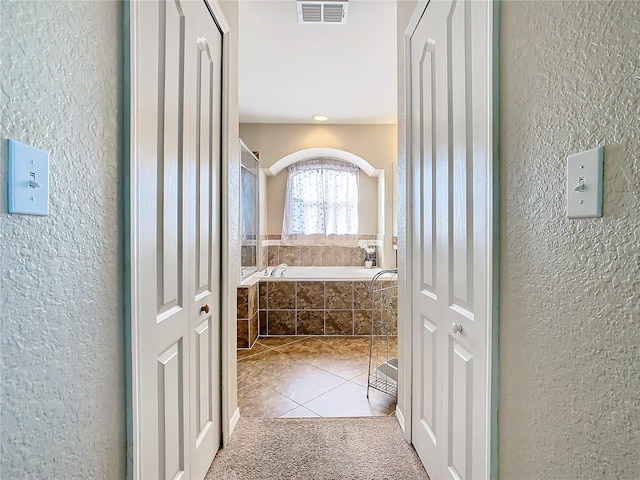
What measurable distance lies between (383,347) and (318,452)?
183 cm

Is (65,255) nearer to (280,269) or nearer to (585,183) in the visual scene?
(585,183)

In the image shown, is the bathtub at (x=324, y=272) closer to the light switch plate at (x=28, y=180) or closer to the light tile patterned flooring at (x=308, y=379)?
the light tile patterned flooring at (x=308, y=379)

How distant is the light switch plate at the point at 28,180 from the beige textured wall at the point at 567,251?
987 millimetres

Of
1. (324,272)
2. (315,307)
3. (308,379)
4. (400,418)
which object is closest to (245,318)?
(315,307)

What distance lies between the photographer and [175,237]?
1.20 m

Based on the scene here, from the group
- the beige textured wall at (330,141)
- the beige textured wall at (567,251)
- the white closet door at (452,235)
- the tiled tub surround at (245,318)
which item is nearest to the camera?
the beige textured wall at (567,251)

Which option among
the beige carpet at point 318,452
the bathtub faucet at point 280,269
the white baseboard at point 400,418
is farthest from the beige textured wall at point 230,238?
the bathtub faucet at point 280,269

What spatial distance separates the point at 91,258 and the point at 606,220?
1025 mm

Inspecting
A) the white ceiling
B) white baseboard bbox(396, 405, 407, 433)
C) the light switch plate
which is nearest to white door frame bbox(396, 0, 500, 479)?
white baseboard bbox(396, 405, 407, 433)

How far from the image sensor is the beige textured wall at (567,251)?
0.56m

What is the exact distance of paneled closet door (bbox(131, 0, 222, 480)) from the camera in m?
0.95

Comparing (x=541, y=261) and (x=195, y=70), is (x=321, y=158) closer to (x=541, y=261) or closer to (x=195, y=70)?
(x=195, y=70)

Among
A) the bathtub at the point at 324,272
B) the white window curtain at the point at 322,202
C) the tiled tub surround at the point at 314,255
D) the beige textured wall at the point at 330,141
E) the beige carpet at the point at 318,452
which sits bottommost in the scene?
the beige carpet at the point at 318,452

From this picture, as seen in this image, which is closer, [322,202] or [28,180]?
[28,180]
